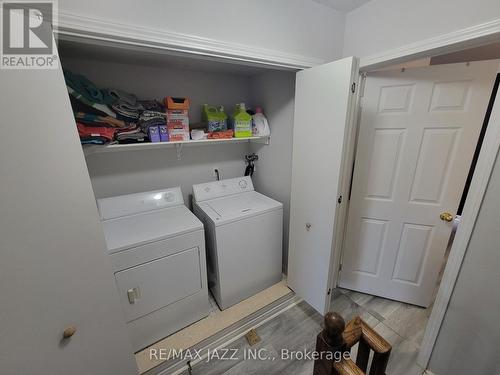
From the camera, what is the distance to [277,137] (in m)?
2.13

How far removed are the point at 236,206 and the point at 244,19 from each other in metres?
1.37

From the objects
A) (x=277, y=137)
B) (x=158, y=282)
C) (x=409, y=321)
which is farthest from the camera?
(x=277, y=137)

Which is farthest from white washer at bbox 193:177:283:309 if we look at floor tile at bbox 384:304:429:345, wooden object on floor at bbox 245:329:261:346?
floor tile at bbox 384:304:429:345

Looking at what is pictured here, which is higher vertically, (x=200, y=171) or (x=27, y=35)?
(x=27, y=35)

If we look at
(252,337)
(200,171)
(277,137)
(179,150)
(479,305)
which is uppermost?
(277,137)

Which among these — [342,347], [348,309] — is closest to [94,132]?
[342,347]

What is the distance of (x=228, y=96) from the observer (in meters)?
2.26

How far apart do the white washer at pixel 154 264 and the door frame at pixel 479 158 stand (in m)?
1.60

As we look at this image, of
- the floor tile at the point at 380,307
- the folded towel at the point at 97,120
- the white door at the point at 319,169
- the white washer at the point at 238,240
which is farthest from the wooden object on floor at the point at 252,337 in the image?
the folded towel at the point at 97,120

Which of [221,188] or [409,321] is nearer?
[409,321]

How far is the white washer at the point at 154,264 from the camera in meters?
1.42

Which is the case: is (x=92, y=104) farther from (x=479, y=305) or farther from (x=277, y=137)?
(x=479, y=305)

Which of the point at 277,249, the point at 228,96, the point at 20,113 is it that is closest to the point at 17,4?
the point at 20,113

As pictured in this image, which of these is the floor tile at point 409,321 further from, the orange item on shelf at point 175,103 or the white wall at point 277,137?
the orange item on shelf at point 175,103
